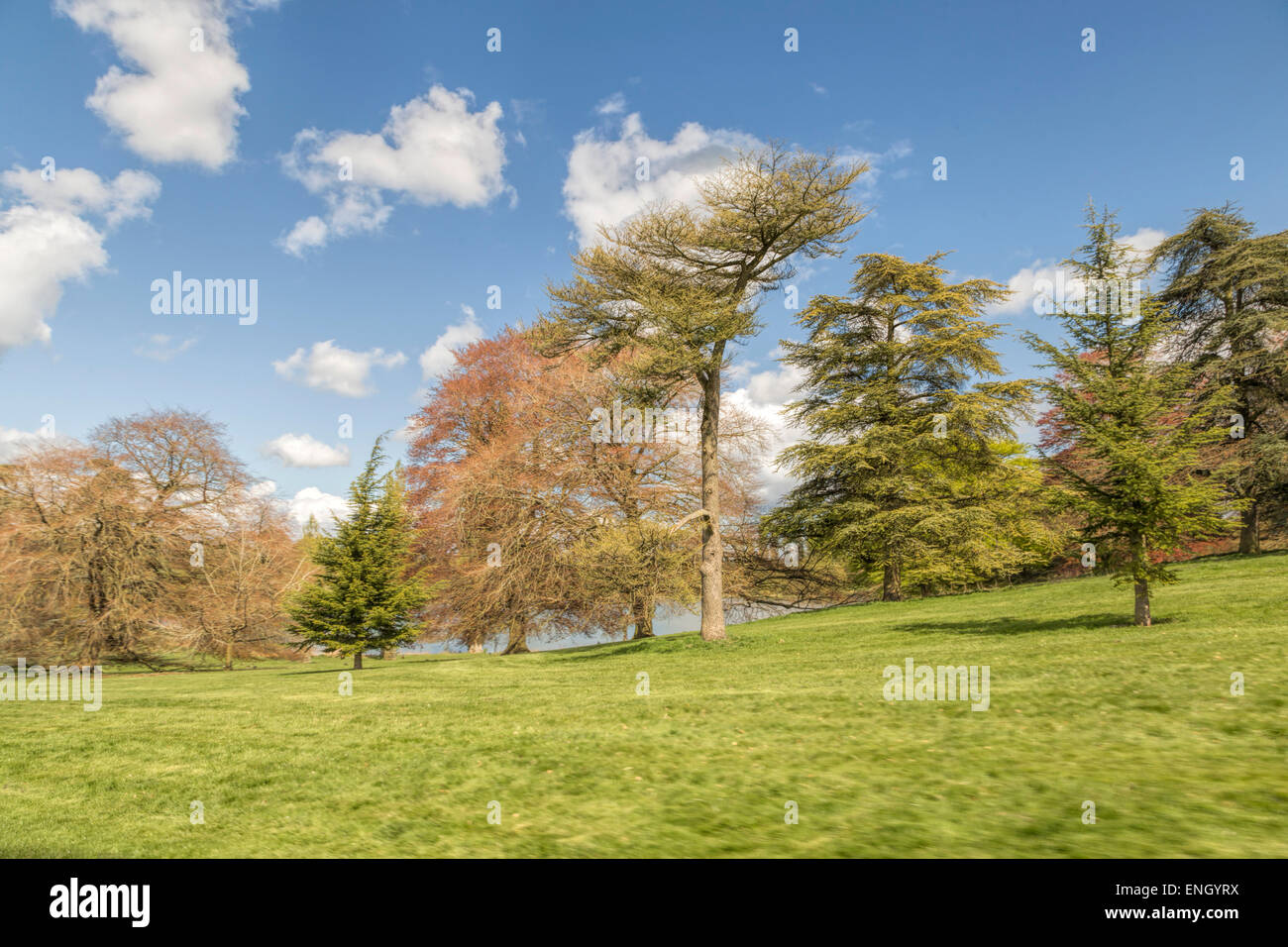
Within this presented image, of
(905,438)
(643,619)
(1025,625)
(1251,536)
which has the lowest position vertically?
(643,619)

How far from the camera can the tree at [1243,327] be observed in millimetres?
22141

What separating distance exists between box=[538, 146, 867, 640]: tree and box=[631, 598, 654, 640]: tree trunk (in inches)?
205

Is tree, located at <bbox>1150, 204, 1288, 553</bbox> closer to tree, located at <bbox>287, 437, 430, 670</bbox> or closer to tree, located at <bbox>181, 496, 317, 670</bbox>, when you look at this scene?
tree, located at <bbox>287, 437, 430, 670</bbox>

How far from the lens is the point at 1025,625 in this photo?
1446 cm

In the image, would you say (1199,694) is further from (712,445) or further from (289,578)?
(289,578)

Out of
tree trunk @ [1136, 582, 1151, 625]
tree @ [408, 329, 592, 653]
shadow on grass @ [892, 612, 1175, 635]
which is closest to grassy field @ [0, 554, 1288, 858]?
tree trunk @ [1136, 582, 1151, 625]

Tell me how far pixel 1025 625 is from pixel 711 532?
783 centimetres

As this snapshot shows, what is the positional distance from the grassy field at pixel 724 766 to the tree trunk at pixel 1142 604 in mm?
520

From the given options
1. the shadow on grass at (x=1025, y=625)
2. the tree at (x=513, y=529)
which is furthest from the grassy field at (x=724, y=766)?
the tree at (x=513, y=529)

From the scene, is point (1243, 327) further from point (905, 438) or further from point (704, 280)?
point (704, 280)

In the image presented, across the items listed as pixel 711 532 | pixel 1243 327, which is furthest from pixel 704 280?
pixel 1243 327

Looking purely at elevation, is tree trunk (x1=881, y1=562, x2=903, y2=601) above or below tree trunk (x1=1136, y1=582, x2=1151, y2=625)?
below

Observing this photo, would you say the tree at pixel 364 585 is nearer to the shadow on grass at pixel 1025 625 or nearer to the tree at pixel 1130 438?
the shadow on grass at pixel 1025 625

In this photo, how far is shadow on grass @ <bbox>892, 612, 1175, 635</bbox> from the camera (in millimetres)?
13320
